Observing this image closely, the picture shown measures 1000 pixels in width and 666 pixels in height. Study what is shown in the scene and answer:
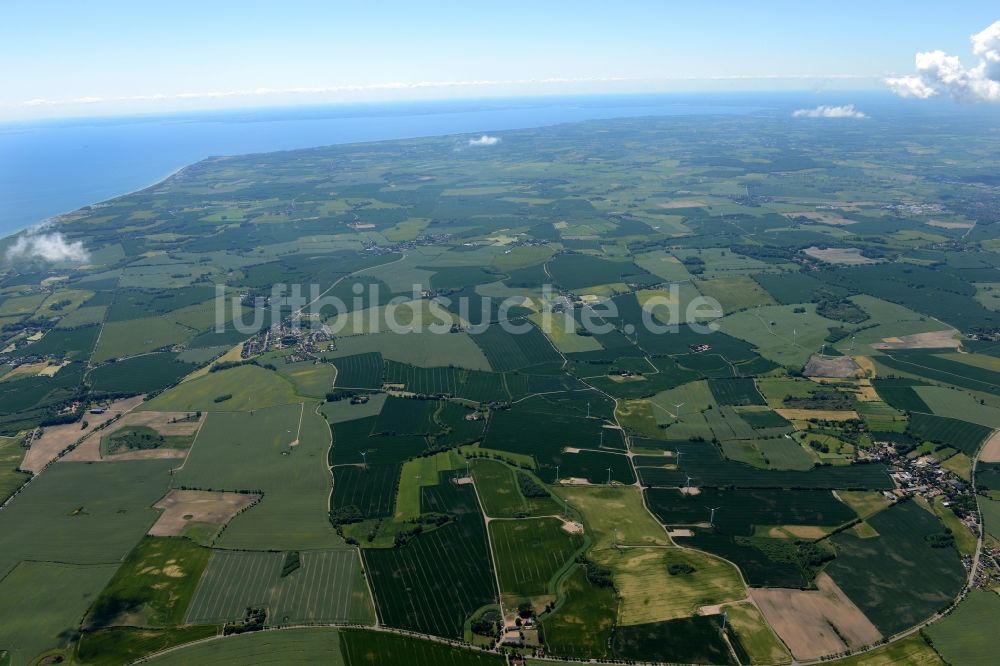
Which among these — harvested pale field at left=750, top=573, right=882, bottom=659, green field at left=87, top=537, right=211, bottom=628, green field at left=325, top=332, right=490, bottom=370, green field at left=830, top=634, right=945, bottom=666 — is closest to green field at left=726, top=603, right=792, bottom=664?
harvested pale field at left=750, top=573, right=882, bottom=659

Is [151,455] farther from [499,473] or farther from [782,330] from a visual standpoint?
[782,330]

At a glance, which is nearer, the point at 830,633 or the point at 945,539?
the point at 830,633

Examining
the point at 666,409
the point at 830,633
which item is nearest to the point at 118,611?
the point at 830,633

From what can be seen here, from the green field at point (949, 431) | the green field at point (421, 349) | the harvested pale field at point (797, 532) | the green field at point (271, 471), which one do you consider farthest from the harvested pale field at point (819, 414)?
the green field at point (271, 471)

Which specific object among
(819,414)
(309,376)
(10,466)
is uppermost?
(819,414)

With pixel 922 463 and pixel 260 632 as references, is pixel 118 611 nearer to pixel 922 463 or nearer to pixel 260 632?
pixel 260 632

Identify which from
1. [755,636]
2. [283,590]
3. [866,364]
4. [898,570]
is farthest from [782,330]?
[283,590]

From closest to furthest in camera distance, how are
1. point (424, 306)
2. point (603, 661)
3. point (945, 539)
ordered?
1. point (603, 661)
2. point (945, 539)
3. point (424, 306)
